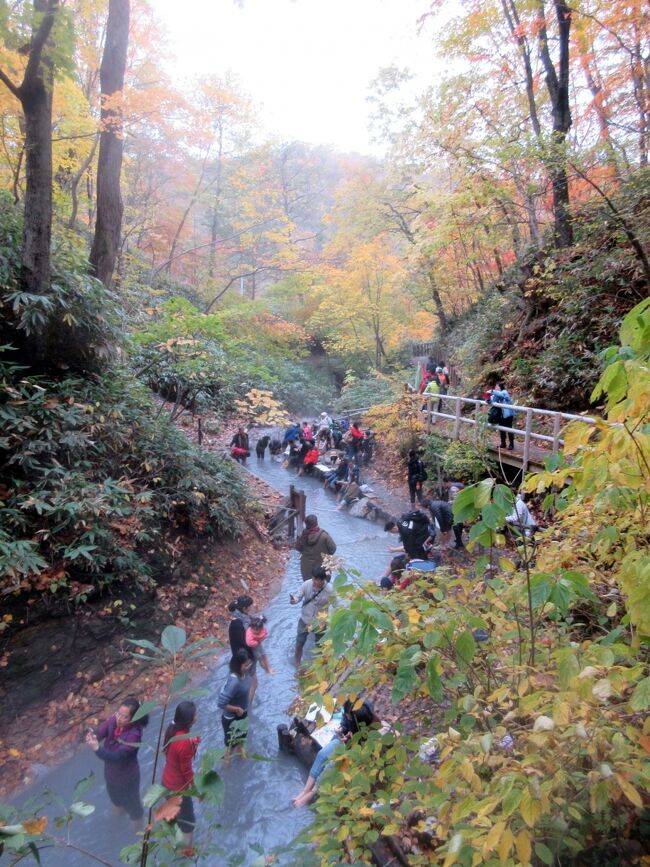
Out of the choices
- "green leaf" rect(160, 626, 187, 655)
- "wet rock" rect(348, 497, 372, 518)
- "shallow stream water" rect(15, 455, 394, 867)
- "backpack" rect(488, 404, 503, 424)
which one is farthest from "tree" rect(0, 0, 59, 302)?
"wet rock" rect(348, 497, 372, 518)

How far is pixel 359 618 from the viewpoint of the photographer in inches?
80.1

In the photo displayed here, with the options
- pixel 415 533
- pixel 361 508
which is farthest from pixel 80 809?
pixel 361 508

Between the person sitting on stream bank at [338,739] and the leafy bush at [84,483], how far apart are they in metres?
3.46

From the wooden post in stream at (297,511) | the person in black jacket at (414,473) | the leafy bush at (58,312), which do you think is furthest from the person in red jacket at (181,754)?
the person in black jacket at (414,473)

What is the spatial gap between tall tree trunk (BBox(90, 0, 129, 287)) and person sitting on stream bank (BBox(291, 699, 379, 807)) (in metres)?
7.59

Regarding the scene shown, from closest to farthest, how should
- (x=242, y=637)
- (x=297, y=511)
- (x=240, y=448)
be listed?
(x=242, y=637) → (x=297, y=511) → (x=240, y=448)

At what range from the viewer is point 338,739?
4133 mm

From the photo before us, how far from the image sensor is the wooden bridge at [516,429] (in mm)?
8344

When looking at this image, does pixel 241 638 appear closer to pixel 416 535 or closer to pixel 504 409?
pixel 416 535

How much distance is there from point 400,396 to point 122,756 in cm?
1212

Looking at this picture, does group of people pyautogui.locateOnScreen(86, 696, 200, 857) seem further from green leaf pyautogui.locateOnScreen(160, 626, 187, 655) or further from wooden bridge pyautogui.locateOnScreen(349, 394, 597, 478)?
wooden bridge pyautogui.locateOnScreen(349, 394, 597, 478)

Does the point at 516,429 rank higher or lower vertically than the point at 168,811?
higher

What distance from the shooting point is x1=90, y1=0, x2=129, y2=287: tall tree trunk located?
764 cm

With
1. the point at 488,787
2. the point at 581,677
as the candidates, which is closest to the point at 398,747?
the point at 488,787
